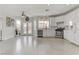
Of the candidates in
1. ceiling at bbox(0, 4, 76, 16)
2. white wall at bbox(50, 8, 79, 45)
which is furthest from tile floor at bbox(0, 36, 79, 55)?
ceiling at bbox(0, 4, 76, 16)

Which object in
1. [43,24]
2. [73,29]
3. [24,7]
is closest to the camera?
[24,7]

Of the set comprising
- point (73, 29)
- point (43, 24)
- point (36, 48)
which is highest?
point (43, 24)

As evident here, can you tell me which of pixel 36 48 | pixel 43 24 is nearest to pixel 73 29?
pixel 36 48

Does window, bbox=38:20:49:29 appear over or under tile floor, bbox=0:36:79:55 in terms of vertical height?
over

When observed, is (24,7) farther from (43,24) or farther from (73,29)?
(43,24)

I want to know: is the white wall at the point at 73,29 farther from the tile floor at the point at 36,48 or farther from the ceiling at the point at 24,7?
the ceiling at the point at 24,7

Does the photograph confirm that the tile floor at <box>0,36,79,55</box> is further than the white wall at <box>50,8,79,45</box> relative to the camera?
No

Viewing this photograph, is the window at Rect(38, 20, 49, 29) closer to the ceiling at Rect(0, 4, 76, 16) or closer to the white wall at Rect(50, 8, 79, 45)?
the white wall at Rect(50, 8, 79, 45)

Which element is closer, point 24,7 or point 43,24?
point 24,7

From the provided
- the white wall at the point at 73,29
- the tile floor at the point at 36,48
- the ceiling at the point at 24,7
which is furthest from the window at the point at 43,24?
the ceiling at the point at 24,7
